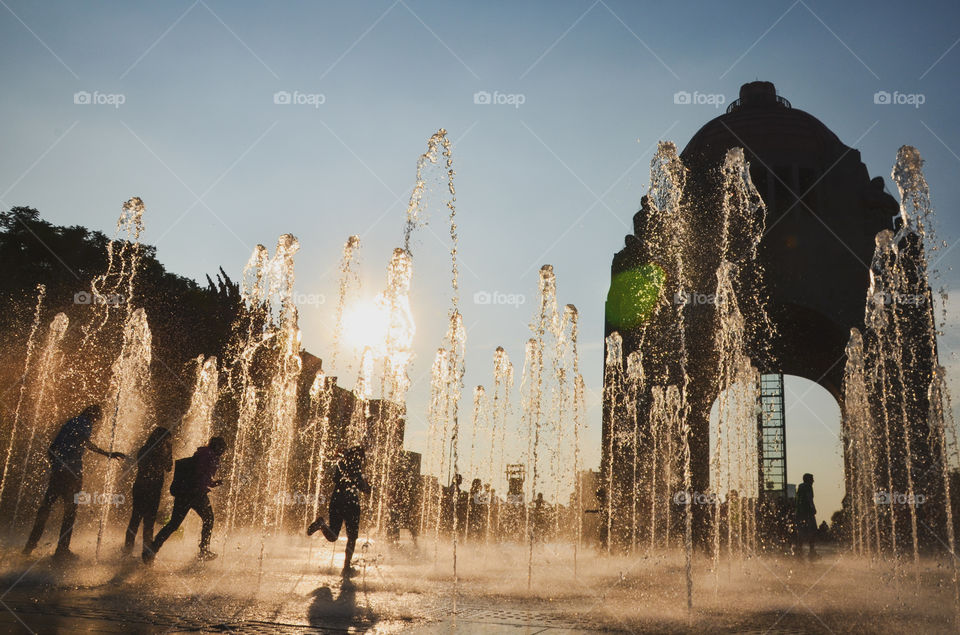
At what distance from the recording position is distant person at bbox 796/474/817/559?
45.4ft

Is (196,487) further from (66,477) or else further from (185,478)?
(66,477)

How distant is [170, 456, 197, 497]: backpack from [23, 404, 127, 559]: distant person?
0.62 meters

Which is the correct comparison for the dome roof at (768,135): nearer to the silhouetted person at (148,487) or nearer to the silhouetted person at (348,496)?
the silhouetted person at (348,496)

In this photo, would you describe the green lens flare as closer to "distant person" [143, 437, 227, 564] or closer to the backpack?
"distant person" [143, 437, 227, 564]

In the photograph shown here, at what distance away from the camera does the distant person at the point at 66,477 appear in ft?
23.9

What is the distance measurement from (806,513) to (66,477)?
42.5 feet

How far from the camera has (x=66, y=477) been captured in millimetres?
7387

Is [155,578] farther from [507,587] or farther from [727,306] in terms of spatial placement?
[727,306]

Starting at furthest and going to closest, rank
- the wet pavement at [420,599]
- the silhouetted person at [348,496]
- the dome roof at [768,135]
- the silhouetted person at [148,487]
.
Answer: the dome roof at [768,135]
the silhouetted person at [148,487]
the silhouetted person at [348,496]
the wet pavement at [420,599]

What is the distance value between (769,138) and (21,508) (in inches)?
811

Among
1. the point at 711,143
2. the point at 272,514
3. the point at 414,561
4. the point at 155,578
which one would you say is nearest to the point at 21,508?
the point at 272,514

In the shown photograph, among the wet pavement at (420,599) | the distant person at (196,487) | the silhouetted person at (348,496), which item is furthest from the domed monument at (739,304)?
the distant person at (196,487)

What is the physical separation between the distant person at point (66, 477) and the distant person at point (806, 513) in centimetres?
1226

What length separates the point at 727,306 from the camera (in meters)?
16.6
